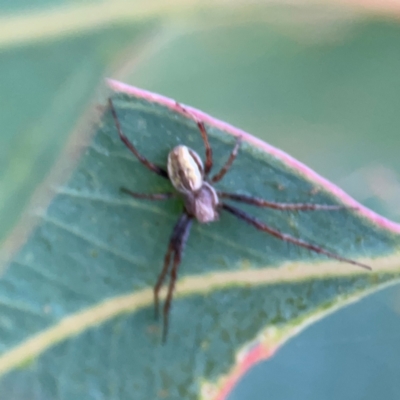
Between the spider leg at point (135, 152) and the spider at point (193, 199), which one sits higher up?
the spider leg at point (135, 152)

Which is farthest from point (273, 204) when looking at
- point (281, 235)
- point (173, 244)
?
point (173, 244)

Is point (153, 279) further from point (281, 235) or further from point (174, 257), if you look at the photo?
point (281, 235)

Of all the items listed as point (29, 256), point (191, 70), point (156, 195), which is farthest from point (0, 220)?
point (191, 70)

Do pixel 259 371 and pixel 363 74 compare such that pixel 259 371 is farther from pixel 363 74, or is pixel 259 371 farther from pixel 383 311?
pixel 363 74

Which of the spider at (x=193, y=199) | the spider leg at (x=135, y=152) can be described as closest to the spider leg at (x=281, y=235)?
the spider at (x=193, y=199)

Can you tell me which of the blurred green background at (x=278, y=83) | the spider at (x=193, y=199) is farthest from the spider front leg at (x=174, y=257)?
the blurred green background at (x=278, y=83)

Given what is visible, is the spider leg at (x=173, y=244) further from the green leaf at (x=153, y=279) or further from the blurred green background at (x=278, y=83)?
the blurred green background at (x=278, y=83)

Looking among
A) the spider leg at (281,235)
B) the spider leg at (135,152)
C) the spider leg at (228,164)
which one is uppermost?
the spider leg at (135,152)
